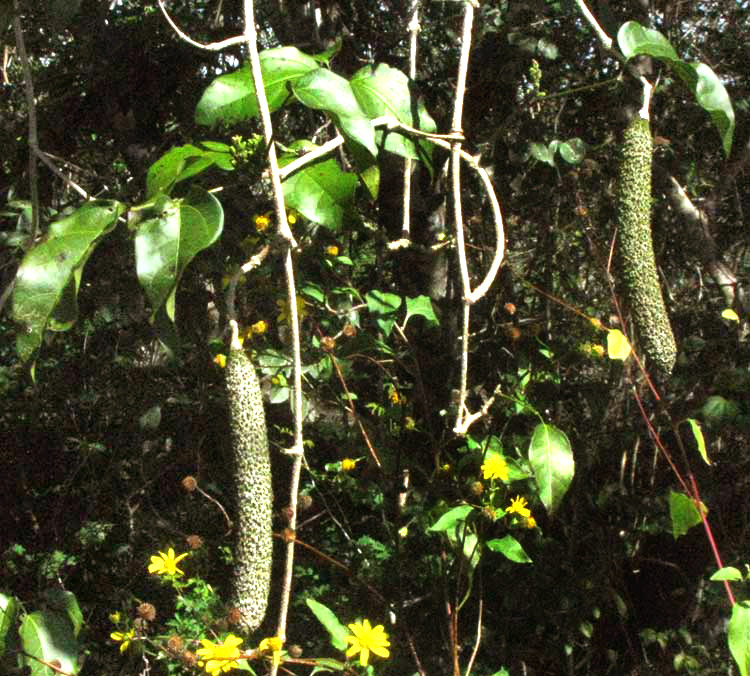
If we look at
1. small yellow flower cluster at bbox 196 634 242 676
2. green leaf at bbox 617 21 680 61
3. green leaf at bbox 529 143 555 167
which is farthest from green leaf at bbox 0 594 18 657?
green leaf at bbox 529 143 555 167

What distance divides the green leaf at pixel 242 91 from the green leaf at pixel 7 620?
639 millimetres

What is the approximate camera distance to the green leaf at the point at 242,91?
1.24 m

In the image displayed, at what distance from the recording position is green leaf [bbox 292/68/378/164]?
1.09 metres

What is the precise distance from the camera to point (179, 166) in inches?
44.8

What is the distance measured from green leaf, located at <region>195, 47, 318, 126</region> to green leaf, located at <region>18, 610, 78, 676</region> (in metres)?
0.66

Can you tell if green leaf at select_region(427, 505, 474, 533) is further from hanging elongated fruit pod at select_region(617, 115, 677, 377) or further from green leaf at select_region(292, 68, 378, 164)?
green leaf at select_region(292, 68, 378, 164)

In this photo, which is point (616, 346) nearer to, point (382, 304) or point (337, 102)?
point (382, 304)

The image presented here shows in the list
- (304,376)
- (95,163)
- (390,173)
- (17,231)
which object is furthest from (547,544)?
(95,163)

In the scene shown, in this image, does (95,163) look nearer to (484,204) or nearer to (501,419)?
(484,204)

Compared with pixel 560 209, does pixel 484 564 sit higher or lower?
lower

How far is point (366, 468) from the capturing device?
1.87 m

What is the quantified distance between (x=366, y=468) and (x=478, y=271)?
0.52 metres

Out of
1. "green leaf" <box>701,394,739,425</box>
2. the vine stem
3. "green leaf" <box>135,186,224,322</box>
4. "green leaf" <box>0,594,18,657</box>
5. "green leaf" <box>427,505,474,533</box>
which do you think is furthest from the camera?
"green leaf" <box>701,394,739,425</box>

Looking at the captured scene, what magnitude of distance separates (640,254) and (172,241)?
0.54m
